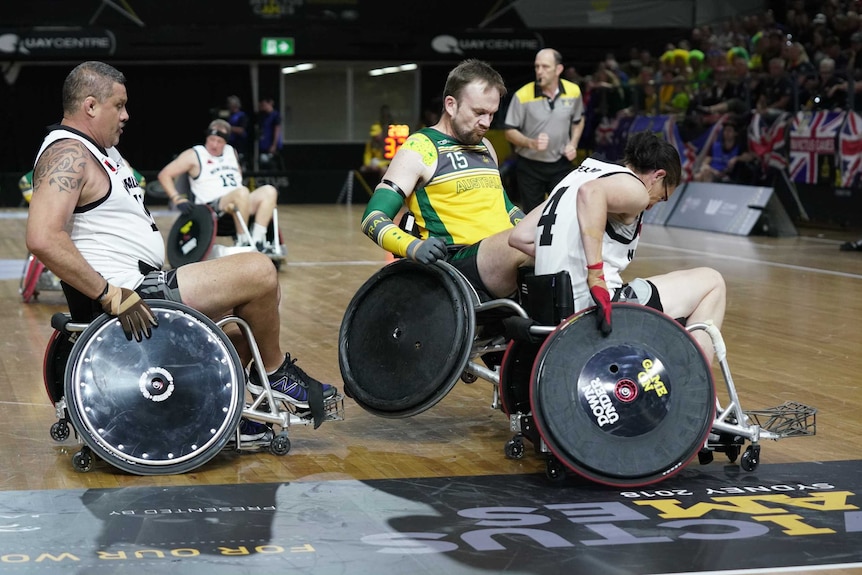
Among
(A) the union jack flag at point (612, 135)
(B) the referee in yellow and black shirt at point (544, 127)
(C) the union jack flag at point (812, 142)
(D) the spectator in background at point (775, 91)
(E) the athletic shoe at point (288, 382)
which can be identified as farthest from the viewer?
(A) the union jack flag at point (612, 135)

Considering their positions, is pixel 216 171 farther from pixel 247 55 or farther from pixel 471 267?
pixel 247 55

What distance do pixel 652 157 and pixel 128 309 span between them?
5.82 ft

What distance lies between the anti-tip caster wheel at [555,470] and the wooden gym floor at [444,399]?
0.75ft

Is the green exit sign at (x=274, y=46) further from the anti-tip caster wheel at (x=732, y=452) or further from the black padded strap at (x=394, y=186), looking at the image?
the anti-tip caster wheel at (x=732, y=452)

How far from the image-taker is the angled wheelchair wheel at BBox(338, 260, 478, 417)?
4.24 meters

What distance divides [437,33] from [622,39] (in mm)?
3434

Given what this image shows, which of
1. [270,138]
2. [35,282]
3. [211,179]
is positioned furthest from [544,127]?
[270,138]

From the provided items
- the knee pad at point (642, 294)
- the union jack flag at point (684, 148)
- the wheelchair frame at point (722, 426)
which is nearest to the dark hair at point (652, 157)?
the knee pad at point (642, 294)

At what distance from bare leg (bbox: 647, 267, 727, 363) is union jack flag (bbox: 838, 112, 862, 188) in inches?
396

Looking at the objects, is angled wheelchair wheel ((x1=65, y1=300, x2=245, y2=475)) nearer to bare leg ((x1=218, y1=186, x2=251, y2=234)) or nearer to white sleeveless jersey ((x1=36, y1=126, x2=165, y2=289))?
white sleeveless jersey ((x1=36, y1=126, x2=165, y2=289))

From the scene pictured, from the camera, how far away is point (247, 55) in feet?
73.0

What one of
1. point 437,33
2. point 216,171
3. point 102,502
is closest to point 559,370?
point 102,502

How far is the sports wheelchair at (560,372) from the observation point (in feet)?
12.5

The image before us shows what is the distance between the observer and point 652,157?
4090mm
